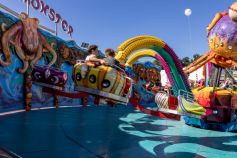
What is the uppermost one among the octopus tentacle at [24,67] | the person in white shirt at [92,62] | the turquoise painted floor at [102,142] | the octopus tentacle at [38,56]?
the octopus tentacle at [38,56]

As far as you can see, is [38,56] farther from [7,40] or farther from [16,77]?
[7,40]

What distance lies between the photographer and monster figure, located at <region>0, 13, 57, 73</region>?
8.48m

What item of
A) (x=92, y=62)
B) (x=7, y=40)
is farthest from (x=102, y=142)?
(x=7, y=40)

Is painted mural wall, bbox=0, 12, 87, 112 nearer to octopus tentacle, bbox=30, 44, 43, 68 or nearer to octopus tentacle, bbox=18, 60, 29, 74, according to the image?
octopus tentacle, bbox=18, 60, 29, 74

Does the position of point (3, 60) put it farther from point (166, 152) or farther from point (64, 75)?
point (166, 152)

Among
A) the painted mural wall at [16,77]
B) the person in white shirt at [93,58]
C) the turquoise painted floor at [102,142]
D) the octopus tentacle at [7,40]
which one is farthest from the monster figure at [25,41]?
the person in white shirt at [93,58]

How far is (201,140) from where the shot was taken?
21.7ft

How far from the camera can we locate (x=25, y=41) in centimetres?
909

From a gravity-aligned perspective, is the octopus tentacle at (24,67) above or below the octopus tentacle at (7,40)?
below

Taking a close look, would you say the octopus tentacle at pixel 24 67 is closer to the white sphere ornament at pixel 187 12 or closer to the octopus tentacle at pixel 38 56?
the octopus tentacle at pixel 38 56

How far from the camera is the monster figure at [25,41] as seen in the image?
8.48 m

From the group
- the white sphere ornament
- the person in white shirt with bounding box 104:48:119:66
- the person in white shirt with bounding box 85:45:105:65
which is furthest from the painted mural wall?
the white sphere ornament

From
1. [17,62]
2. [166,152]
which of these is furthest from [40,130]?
[17,62]

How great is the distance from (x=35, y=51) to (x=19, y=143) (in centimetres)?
530
